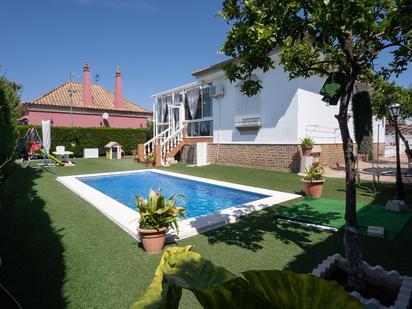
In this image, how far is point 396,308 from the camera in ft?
7.69

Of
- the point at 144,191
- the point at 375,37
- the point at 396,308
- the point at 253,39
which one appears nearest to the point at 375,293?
the point at 396,308

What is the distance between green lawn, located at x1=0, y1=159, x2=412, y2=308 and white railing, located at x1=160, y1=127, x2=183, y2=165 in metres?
12.2

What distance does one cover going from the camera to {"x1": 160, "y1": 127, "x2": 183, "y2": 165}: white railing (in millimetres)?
19000

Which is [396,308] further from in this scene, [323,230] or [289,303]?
[323,230]

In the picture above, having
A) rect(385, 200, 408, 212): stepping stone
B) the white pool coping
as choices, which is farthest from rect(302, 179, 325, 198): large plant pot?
rect(385, 200, 408, 212): stepping stone

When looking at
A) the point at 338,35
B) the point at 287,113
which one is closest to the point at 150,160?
the point at 287,113

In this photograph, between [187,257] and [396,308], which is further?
[396,308]

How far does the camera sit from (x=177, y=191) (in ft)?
37.9

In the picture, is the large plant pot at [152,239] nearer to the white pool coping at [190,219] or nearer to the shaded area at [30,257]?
the white pool coping at [190,219]

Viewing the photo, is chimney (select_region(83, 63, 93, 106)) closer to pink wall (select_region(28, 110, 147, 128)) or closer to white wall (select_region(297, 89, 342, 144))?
pink wall (select_region(28, 110, 147, 128))

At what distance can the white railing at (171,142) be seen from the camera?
748 inches

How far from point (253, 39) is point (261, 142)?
521 inches

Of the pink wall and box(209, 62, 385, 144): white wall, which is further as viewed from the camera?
the pink wall

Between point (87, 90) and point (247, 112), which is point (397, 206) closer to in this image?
point (247, 112)
